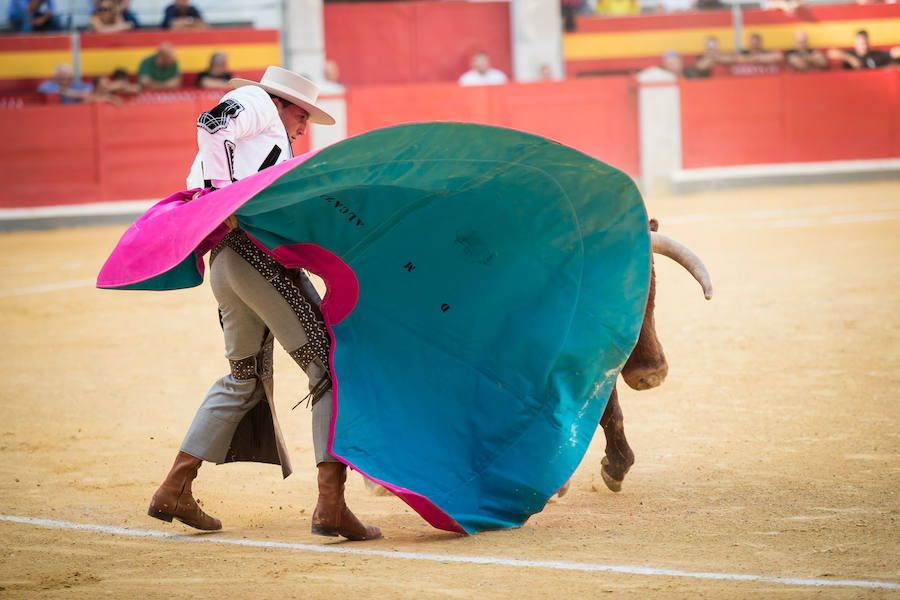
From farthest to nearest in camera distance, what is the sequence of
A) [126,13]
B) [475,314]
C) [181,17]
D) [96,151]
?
[181,17] → [126,13] → [96,151] → [475,314]

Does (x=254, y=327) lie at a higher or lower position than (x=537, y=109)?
lower

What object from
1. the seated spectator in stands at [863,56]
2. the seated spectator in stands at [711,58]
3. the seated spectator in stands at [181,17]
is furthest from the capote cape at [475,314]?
the seated spectator in stands at [863,56]

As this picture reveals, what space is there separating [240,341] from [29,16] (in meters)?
10.9

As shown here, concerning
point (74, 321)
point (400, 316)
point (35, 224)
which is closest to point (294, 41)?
point (35, 224)

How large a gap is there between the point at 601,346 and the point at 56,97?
33.4 feet

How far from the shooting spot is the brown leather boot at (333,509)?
3168mm

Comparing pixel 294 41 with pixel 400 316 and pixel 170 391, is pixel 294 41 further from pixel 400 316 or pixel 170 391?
pixel 400 316

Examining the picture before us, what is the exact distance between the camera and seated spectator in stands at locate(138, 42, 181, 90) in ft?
40.2

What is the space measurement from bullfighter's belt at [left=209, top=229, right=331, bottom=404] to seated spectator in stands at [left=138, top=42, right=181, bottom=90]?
31.5ft

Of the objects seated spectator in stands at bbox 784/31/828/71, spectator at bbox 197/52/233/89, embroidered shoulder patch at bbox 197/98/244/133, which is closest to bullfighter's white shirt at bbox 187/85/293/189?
embroidered shoulder patch at bbox 197/98/244/133

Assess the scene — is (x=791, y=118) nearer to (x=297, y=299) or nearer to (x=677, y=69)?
(x=677, y=69)

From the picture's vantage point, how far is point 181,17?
13.2 metres

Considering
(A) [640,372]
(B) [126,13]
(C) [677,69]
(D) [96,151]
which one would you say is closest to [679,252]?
(A) [640,372]

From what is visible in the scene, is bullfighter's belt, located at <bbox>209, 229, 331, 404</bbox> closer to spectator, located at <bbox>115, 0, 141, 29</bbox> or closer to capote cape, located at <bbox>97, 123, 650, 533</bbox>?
capote cape, located at <bbox>97, 123, 650, 533</bbox>
